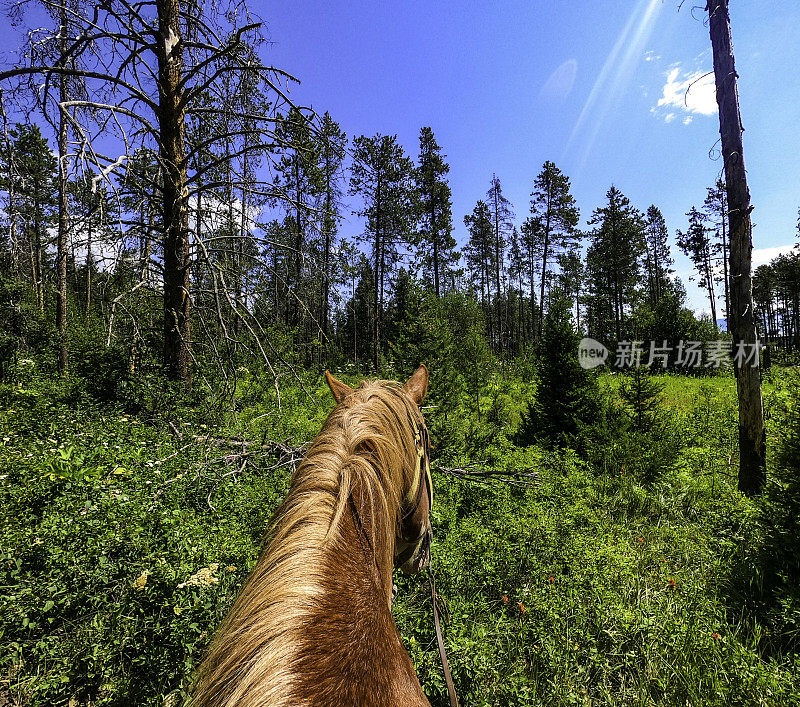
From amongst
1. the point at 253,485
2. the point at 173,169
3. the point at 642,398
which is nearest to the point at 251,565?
the point at 253,485

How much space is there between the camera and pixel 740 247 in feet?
18.5

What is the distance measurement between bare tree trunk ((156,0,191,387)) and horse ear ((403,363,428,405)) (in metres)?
3.85

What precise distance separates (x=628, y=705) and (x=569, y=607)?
2.13 feet

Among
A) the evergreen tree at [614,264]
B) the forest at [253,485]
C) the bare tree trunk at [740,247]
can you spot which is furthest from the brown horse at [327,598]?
the evergreen tree at [614,264]

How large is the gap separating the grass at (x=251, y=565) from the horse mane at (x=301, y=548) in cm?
198

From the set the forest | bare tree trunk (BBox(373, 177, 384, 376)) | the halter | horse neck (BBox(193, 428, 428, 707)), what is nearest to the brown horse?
horse neck (BBox(193, 428, 428, 707))

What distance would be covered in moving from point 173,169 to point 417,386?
194 inches

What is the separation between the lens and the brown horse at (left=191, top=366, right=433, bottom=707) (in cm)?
73

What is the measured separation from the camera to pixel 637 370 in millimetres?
8070

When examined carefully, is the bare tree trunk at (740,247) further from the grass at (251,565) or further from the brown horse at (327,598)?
the brown horse at (327,598)

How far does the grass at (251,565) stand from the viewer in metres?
2.26

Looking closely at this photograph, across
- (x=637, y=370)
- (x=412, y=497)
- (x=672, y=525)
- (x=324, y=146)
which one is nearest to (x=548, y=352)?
(x=637, y=370)

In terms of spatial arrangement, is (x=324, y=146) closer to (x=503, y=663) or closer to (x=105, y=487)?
(x=105, y=487)

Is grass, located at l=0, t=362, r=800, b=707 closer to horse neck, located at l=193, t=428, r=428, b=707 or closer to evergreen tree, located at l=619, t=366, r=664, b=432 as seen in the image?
horse neck, located at l=193, t=428, r=428, b=707
